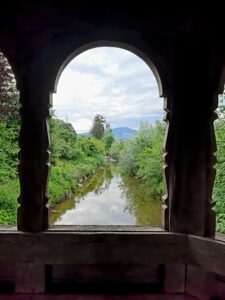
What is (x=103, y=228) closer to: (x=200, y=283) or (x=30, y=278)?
(x=30, y=278)

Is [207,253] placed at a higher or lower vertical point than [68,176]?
lower

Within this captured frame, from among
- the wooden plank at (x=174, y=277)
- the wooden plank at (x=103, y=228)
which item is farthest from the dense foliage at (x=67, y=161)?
the wooden plank at (x=174, y=277)

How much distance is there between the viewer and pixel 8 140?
335 centimetres

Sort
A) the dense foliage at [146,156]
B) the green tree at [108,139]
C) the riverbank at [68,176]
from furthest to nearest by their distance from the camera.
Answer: the green tree at [108,139], the riverbank at [68,176], the dense foliage at [146,156]

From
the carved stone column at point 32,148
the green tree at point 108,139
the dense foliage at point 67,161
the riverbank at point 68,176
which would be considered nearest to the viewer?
the carved stone column at point 32,148

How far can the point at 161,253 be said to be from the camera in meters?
1.97

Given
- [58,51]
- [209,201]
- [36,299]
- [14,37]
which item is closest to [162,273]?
[209,201]

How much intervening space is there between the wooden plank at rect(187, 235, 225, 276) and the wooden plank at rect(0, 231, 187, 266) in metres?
0.06

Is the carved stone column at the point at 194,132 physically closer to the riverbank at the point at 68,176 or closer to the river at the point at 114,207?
the river at the point at 114,207

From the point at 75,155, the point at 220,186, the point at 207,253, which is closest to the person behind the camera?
the point at 207,253

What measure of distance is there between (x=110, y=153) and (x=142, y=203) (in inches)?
80.5

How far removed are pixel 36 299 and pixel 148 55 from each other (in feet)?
6.70

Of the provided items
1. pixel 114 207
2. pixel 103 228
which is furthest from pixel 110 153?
pixel 103 228

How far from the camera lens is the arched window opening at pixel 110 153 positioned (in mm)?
2365
